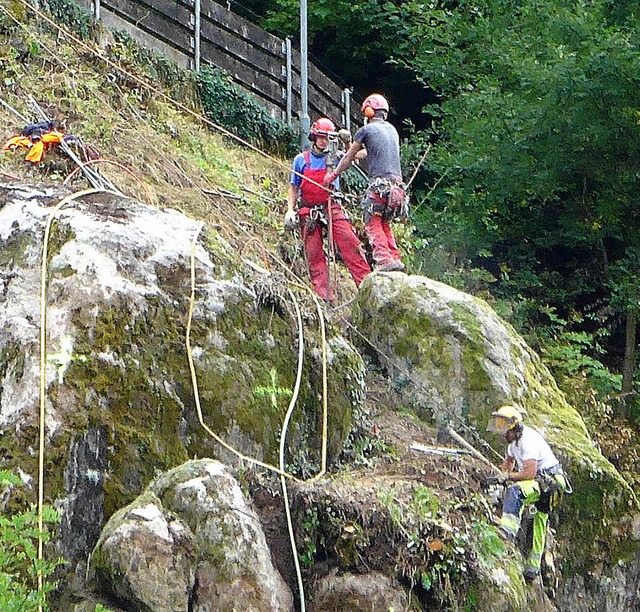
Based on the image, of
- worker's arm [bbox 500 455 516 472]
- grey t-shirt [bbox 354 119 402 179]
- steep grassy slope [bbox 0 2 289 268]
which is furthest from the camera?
steep grassy slope [bbox 0 2 289 268]

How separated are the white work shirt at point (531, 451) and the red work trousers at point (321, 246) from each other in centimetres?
239

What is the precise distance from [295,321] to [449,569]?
182cm

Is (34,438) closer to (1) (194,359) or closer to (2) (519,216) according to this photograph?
(1) (194,359)

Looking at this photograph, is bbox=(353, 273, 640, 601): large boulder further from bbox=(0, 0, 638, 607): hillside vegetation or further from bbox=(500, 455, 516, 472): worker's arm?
bbox=(500, 455, 516, 472): worker's arm

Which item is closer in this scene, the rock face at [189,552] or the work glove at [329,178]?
the rock face at [189,552]

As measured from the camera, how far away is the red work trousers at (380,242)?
8953mm

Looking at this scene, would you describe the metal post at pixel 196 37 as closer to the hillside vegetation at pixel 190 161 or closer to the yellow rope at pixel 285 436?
the hillside vegetation at pixel 190 161

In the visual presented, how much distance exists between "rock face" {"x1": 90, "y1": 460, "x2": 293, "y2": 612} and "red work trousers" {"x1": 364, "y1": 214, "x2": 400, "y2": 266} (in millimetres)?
3753

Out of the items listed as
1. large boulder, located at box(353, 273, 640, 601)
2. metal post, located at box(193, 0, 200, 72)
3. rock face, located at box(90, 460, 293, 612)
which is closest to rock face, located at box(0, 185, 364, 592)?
rock face, located at box(90, 460, 293, 612)

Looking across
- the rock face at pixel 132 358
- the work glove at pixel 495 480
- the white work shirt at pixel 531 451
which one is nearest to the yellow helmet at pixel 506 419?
the white work shirt at pixel 531 451

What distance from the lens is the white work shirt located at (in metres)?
7.24

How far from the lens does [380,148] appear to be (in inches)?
355

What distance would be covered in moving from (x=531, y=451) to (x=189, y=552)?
2870 millimetres

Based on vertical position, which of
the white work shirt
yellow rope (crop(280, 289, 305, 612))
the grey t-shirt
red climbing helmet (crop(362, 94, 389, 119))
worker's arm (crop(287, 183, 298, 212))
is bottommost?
worker's arm (crop(287, 183, 298, 212))
